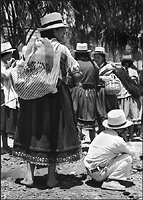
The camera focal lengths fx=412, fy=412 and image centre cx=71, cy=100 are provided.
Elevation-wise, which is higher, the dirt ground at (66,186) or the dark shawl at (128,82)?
the dark shawl at (128,82)

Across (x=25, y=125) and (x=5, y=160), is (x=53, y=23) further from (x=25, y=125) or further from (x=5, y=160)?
(x=5, y=160)

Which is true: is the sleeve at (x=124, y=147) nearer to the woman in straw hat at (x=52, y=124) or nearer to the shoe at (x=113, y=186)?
the shoe at (x=113, y=186)

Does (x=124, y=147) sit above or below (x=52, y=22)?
below

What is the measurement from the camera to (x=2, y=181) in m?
4.53

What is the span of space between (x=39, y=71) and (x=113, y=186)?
138cm

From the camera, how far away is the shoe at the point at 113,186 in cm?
416

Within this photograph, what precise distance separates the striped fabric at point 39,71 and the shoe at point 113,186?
1.08 meters

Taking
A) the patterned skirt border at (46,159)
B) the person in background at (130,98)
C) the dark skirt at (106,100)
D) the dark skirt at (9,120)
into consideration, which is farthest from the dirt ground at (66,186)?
the person in background at (130,98)

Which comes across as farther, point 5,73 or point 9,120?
point 9,120

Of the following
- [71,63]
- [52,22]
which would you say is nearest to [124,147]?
[71,63]

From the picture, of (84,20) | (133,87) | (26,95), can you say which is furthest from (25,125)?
(84,20)

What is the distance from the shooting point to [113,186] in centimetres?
418

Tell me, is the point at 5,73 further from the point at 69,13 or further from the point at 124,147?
the point at 69,13

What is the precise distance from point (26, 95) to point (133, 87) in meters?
3.34
